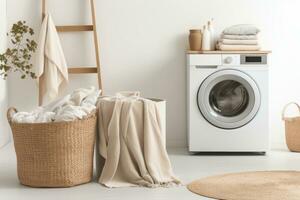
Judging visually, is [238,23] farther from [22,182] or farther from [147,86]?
[22,182]

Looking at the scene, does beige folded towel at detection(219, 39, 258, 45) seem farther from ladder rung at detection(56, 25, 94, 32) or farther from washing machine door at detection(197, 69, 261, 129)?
ladder rung at detection(56, 25, 94, 32)

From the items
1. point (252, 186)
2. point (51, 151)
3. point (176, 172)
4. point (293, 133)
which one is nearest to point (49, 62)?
point (176, 172)

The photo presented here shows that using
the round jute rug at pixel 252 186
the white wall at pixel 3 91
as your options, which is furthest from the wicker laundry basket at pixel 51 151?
the white wall at pixel 3 91

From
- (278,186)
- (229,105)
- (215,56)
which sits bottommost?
(278,186)

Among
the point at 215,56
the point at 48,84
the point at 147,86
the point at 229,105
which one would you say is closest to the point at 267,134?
the point at 229,105

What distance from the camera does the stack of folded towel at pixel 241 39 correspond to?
575cm

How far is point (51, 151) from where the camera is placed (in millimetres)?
4336

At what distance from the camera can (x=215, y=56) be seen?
18.7ft

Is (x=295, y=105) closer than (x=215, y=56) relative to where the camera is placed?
No

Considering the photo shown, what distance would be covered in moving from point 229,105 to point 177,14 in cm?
94

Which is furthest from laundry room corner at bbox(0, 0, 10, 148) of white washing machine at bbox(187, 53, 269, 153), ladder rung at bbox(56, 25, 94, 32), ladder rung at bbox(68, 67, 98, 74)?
white washing machine at bbox(187, 53, 269, 153)

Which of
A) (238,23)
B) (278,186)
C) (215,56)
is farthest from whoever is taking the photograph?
(238,23)

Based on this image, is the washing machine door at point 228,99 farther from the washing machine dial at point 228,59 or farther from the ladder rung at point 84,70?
the ladder rung at point 84,70

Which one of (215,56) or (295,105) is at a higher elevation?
(215,56)
